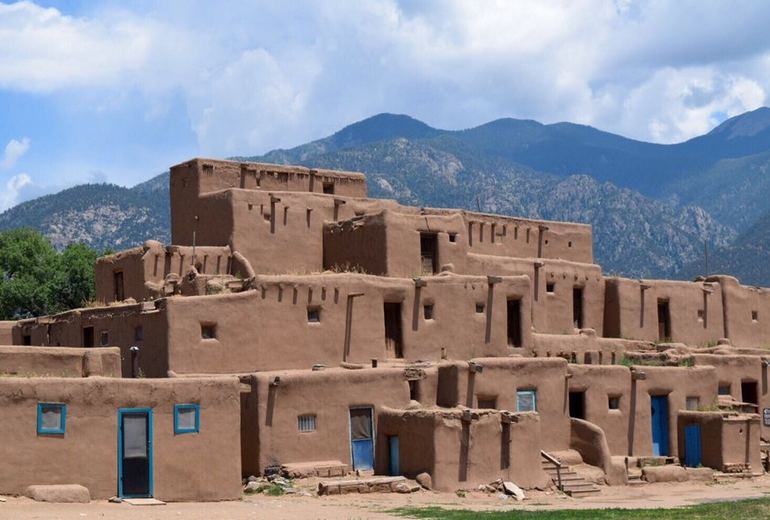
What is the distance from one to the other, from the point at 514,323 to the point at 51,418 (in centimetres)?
1782

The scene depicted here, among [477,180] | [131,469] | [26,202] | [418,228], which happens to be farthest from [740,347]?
[477,180]

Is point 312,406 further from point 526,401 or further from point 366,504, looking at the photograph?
point 526,401

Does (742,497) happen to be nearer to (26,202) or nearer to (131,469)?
(131,469)

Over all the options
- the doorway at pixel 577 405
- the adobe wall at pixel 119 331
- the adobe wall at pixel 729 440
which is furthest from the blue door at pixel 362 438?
the adobe wall at pixel 729 440

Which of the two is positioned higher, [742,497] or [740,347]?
[740,347]

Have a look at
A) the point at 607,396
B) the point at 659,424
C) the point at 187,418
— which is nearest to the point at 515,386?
the point at 607,396

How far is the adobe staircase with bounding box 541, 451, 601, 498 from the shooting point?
3086 cm

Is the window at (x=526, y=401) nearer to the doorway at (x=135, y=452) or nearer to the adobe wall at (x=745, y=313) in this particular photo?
the doorway at (x=135, y=452)

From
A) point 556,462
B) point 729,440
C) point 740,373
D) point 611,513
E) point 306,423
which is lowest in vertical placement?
point 611,513

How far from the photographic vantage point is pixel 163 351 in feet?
99.7

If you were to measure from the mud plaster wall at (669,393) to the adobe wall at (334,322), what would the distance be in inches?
153

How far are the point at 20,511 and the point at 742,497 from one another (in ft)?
58.7

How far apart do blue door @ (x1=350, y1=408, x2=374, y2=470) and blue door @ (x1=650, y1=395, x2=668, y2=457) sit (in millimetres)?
10705

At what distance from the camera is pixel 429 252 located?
38.3 metres
